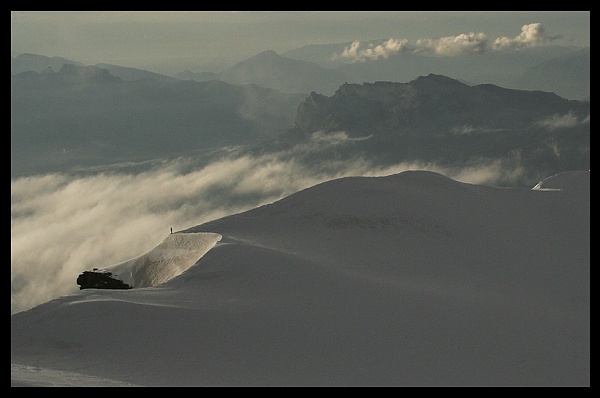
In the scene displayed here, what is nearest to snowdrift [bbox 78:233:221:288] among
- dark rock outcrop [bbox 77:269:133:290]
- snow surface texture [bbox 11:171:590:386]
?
dark rock outcrop [bbox 77:269:133:290]

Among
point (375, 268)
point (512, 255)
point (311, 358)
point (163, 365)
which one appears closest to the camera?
point (163, 365)

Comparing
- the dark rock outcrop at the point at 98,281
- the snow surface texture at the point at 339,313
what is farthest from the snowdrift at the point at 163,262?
the snow surface texture at the point at 339,313

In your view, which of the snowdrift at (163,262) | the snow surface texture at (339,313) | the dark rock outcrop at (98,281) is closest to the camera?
the snow surface texture at (339,313)

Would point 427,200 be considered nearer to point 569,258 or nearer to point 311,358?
point 569,258

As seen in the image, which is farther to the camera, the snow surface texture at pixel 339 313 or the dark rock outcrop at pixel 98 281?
the dark rock outcrop at pixel 98 281

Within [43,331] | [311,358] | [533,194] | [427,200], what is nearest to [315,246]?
[427,200]

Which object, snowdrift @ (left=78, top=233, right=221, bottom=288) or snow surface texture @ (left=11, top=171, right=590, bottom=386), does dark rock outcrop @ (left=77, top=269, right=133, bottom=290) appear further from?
snow surface texture @ (left=11, top=171, right=590, bottom=386)

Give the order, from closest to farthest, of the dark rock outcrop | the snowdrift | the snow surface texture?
the snow surface texture → the snowdrift → the dark rock outcrop

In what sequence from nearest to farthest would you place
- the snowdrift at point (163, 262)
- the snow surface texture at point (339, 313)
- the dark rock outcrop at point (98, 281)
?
the snow surface texture at point (339, 313)
the snowdrift at point (163, 262)
the dark rock outcrop at point (98, 281)

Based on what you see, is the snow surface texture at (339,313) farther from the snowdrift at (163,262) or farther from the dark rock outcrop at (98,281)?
the dark rock outcrop at (98,281)
